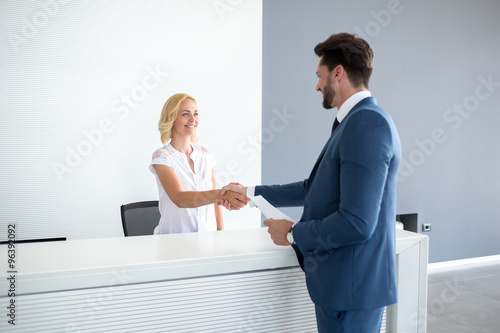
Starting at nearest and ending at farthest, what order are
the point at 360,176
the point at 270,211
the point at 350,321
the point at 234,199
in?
the point at 360,176
the point at 350,321
the point at 270,211
the point at 234,199

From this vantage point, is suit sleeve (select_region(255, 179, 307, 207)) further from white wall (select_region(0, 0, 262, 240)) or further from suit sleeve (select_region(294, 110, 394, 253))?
white wall (select_region(0, 0, 262, 240))

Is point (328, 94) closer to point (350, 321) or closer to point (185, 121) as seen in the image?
point (350, 321)

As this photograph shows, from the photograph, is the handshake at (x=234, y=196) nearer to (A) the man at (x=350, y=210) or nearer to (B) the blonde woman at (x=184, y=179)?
(B) the blonde woman at (x=184, y=179)

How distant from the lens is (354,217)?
1.33 meters

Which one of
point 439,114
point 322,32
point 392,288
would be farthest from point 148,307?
point 439,114

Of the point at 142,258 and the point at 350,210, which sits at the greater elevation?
the point at 350,210

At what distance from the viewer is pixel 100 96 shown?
3461 millimetres

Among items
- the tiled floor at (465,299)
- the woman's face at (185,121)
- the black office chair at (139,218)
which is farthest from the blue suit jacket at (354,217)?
the tiled floor at (465,299)

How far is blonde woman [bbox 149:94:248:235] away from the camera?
241cm

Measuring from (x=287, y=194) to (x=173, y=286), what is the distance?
29.2 inches

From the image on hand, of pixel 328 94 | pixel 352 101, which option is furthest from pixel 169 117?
pixel 352 101

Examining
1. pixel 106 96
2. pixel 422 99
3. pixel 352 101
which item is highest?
pixel 422 99

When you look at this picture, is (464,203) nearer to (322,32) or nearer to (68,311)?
(322,32)

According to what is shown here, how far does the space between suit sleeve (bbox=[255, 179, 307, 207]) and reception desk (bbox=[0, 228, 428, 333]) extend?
253mm
